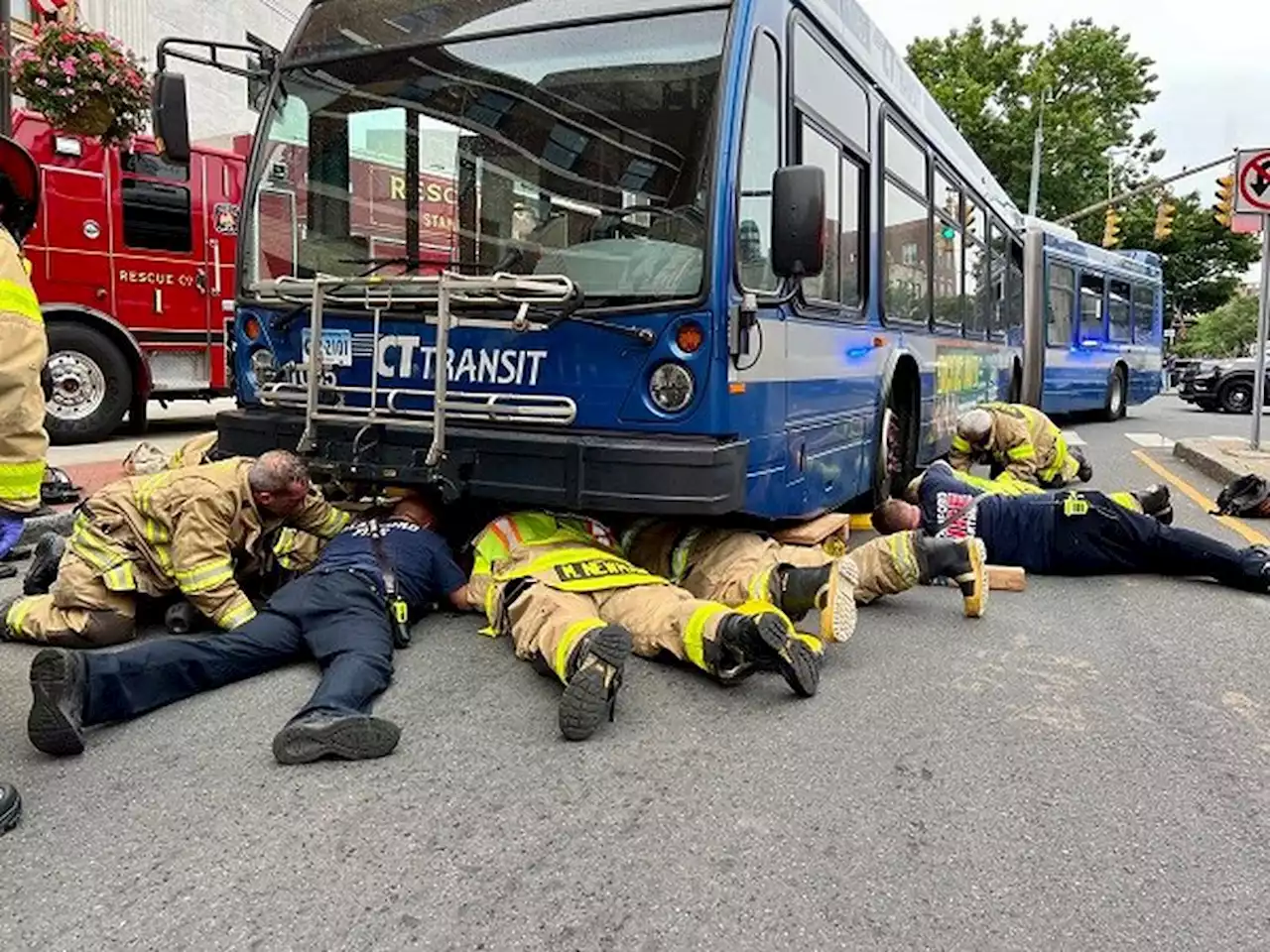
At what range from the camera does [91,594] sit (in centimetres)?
426

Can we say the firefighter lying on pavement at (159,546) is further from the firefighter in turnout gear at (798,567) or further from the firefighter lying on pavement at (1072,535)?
the firefighter lying on pavement at (1072,535)

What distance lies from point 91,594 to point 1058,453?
622cm

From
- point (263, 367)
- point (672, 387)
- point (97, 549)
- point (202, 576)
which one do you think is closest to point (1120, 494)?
point (672, 387)

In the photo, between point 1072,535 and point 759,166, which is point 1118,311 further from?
point 759,166

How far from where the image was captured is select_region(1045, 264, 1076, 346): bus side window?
1471 centimetres

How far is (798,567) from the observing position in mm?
4234

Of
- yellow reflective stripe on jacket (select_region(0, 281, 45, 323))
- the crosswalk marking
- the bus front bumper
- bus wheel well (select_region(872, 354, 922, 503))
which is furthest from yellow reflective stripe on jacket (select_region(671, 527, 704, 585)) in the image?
the crosswalk marking

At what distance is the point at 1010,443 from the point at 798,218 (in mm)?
3786

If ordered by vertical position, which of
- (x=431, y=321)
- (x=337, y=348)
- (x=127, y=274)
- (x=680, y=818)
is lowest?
(x=680, y=818)

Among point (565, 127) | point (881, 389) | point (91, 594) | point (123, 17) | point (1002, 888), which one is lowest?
point (1002, 888)

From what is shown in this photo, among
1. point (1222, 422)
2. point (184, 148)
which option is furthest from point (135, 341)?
point (1222, 422)

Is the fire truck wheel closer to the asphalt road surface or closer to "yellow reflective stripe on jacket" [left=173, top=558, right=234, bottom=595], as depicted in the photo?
the asphalt road surface

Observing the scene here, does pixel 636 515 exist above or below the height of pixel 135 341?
below

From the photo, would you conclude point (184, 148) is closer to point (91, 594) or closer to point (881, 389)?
point (91, 594)
